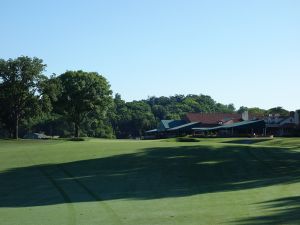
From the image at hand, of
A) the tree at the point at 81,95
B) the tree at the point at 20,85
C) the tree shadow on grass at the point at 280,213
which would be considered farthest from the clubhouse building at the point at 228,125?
the tree shadow on grass at the point at 280,213

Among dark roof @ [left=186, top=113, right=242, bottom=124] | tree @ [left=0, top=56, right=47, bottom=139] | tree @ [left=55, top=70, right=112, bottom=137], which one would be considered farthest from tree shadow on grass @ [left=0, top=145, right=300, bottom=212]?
dark roof @ [left=186, top=113, right=242, bottom=124]

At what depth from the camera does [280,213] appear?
1378 centimetres

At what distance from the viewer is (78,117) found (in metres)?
113

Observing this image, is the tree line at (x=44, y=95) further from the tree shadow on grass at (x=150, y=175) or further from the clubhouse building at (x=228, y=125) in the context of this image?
the tree shadow on grass at (x=150, y=175)

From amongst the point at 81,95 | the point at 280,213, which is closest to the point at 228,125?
the point at 81,95

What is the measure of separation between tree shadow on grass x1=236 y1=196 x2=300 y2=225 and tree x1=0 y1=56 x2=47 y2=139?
265 ft

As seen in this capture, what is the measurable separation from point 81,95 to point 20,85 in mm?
18896

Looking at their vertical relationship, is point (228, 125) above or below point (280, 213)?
above

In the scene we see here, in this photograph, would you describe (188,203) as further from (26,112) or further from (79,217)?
(26,112)

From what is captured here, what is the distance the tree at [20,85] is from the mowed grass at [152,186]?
51.1 m

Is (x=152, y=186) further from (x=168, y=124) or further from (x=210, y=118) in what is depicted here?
(x=168, y=124)

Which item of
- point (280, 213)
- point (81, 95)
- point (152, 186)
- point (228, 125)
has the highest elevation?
point (81, 95)

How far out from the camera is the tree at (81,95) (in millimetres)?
110500

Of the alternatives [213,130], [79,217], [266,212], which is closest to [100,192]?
[79,217]
